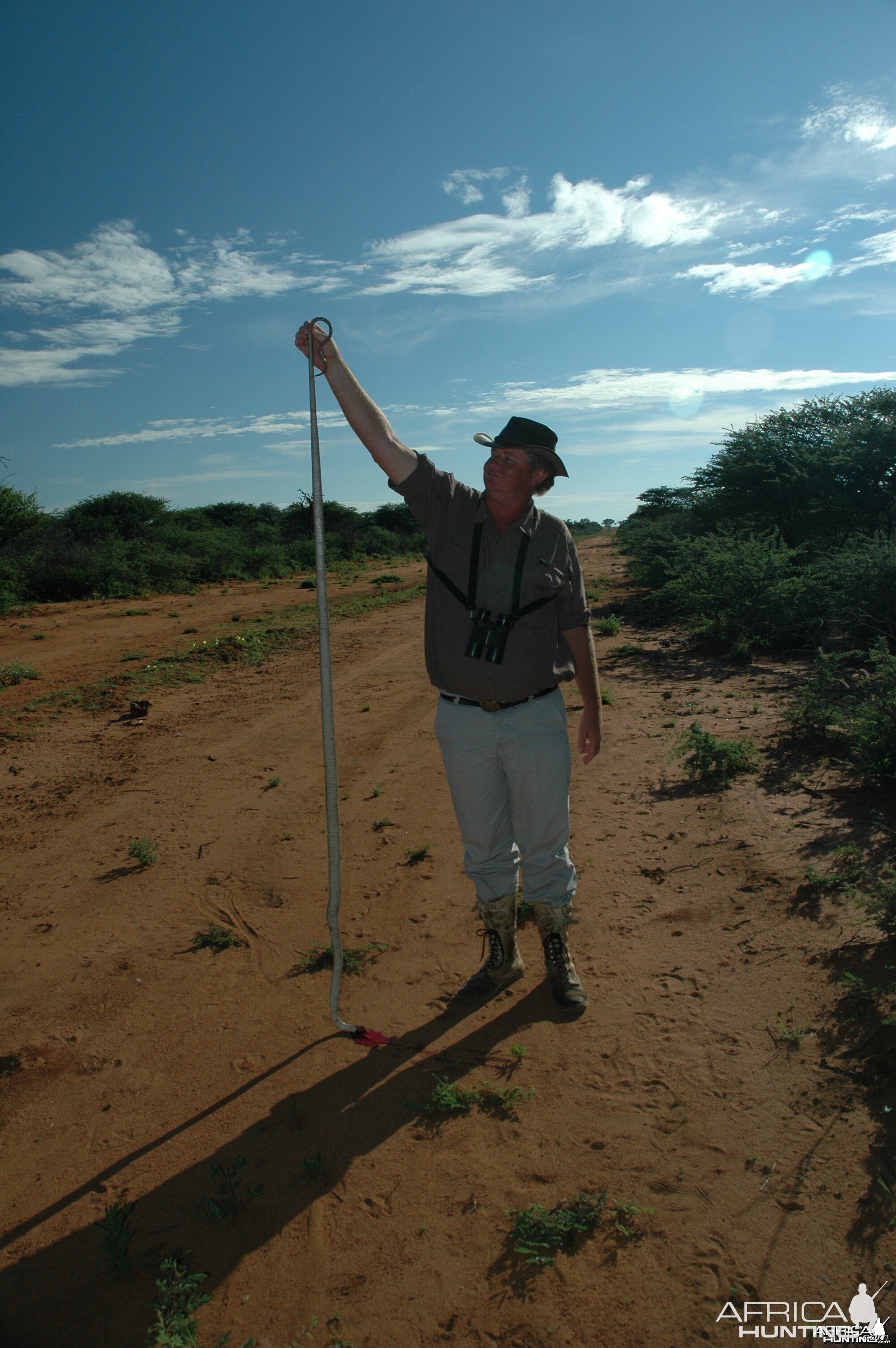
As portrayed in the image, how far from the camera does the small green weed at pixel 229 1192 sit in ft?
6.96

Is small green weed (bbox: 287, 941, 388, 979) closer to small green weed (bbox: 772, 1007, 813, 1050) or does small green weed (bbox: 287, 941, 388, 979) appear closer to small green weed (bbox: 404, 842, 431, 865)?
small green weed (bbox: 404, 842, 431, 865)

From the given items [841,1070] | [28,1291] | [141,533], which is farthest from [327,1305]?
[141,533]

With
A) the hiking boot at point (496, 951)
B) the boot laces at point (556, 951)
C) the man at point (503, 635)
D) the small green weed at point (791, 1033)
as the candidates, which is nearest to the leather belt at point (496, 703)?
the man at point (503, 635)

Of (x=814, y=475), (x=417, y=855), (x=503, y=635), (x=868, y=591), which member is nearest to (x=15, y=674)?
(x=417, y=855)

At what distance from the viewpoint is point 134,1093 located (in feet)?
8.59

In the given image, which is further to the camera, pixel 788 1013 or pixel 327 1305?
pixel 788 1013

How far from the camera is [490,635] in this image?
268 centimetres

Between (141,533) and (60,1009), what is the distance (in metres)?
23.7

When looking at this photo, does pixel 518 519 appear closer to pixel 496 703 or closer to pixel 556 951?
pixel 496 703

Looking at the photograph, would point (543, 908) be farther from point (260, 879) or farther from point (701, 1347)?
point (260, 879)

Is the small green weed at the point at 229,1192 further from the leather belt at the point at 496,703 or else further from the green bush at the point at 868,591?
the green bush at the point at 868,591

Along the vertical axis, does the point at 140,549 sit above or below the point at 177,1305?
above

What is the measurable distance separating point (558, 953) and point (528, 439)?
195 centimetres

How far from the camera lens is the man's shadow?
188 centimetres
